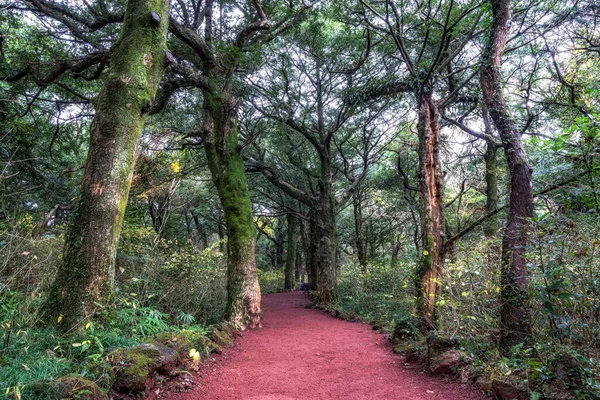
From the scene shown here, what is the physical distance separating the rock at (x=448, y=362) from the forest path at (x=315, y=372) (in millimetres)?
129

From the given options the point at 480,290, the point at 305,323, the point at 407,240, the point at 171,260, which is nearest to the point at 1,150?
the point at 171,260

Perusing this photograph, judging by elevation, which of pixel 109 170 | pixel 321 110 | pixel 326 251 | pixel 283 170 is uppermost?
pixel 321 110

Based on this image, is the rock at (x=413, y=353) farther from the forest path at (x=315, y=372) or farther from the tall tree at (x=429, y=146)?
the tall tree at (x=429, y=146)

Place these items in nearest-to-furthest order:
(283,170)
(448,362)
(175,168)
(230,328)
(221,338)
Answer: (448,362) → (221,338) → (230,328) → (175,168) → (283,170)

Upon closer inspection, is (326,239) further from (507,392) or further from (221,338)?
(507,392)

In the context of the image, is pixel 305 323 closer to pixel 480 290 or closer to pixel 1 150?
pixel 480 290

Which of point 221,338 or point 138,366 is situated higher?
point 138,366

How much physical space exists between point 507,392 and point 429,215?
12.9 feet

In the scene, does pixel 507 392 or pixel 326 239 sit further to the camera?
pixel 326 239

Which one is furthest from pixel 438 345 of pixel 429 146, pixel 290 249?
pixel 290 249

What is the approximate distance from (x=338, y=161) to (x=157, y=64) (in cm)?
1224

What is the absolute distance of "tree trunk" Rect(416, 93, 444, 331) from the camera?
6.08 m

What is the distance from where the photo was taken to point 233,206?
26.9 feet

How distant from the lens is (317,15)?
9.52 meters
